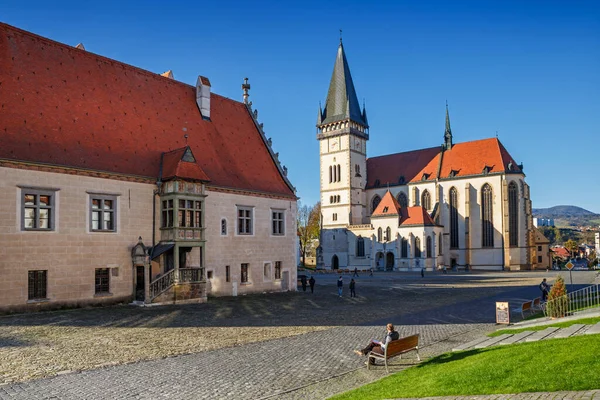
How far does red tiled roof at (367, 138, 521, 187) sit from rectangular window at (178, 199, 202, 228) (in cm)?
5926

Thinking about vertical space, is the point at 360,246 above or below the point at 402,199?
below

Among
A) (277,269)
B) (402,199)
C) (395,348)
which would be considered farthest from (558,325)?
(402,199)

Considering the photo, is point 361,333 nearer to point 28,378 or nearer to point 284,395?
point 284,395

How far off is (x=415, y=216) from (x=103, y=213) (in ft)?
191

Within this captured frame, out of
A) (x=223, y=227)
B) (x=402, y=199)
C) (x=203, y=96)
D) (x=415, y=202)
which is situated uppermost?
(x=203, y=96)

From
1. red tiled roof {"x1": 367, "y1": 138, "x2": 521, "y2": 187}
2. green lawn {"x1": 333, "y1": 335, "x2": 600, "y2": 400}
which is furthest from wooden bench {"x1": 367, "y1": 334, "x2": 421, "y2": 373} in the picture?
red tiled roof {"x1": 367, "y1": 138, "x2": 521, "y2": 187}

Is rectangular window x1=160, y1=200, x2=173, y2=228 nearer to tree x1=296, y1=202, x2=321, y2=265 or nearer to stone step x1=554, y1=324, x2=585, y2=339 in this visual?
stone step x1=554, y1=324, x2=585, y2=339

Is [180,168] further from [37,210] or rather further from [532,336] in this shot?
[532,336]

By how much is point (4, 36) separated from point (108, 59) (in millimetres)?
5943

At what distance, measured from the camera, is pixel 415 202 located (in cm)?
8381

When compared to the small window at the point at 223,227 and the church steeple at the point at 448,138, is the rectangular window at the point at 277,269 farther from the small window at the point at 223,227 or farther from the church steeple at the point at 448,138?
the church steeple at the point at 448,138

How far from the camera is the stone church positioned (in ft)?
249

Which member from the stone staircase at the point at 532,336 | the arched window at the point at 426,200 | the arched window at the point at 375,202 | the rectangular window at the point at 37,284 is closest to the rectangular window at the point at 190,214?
the rectangular window at the point at 37,284

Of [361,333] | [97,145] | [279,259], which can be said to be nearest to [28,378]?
[361,333]
